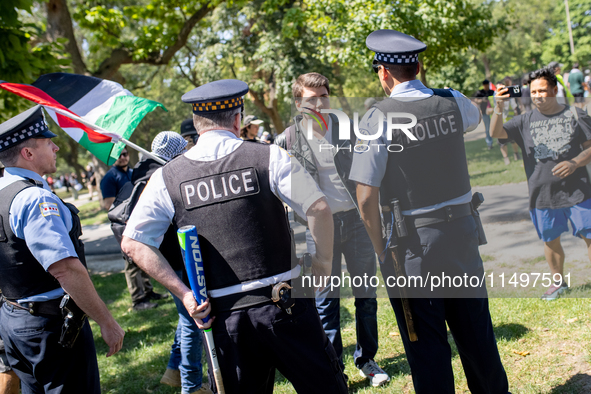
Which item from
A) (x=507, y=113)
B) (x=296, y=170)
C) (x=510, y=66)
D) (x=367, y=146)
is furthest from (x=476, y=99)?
(x=510, y=66)

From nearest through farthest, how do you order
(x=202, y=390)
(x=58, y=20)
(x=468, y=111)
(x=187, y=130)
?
1. (x=468, y=111)
2. (x=202, y=390)
3. (x=187, y=130)
4. (x=58, y=20)

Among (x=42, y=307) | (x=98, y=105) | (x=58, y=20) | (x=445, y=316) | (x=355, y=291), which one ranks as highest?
(x=58, y=20)

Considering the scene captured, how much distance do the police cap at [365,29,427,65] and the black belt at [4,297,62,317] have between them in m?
2.32

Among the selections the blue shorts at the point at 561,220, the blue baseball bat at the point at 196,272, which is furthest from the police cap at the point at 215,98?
the blue shorts at the point at 561,220

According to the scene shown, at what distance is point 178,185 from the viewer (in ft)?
7.81

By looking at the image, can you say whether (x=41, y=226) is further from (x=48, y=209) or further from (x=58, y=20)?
(x=58, y=20)

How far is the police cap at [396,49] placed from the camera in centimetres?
264

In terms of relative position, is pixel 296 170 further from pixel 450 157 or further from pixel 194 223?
pixel 450 157

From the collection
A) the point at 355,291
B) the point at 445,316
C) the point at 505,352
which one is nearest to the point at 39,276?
the point at 355,291

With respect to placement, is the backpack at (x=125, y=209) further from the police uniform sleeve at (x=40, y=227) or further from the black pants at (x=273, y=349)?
the black pants at (x=273, y=349)

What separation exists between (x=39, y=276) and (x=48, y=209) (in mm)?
417

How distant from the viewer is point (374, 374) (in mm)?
3670

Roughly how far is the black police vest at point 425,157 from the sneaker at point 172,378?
2560mm

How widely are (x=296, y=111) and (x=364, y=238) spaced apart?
3.57ft
